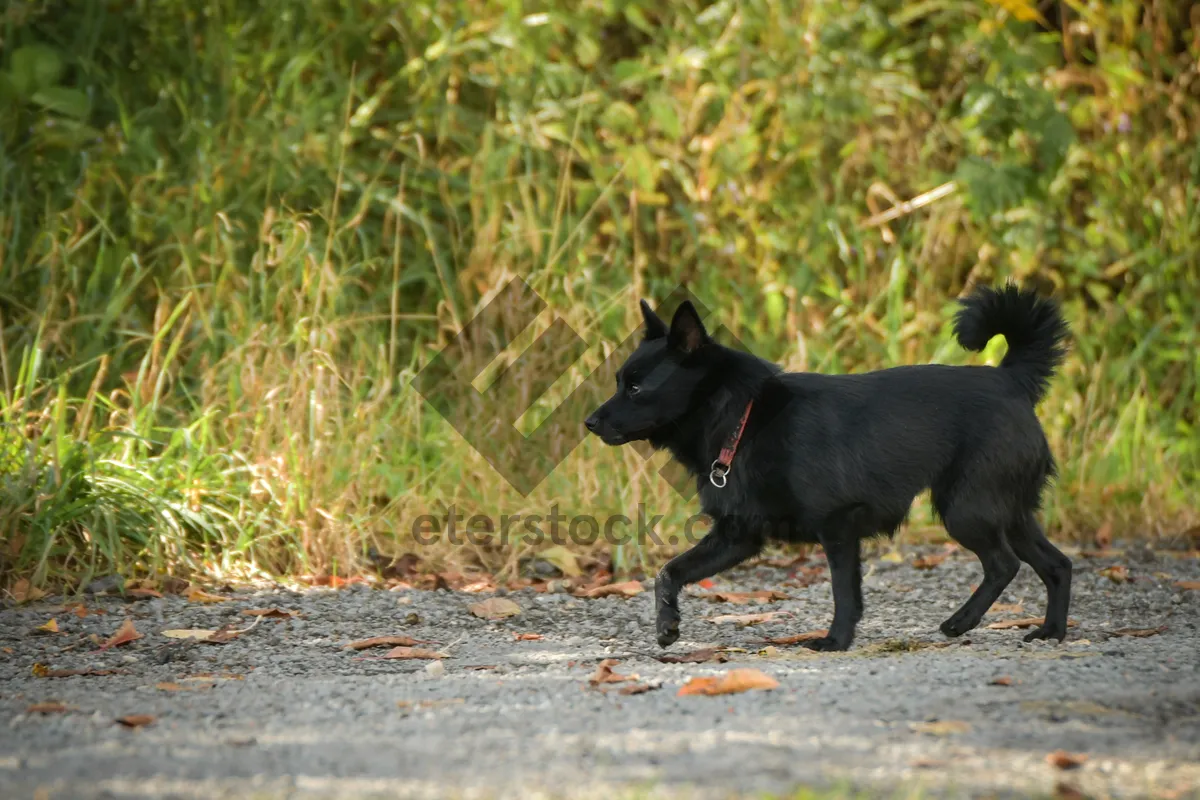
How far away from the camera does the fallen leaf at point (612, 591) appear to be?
16.4 feet

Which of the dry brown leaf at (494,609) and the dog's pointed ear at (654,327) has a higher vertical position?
the dog's pointed ear at (654,327)

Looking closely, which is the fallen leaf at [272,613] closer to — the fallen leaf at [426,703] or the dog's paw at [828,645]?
the fallen leaf at [426,703]

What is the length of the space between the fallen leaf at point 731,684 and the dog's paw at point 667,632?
0.75 metres

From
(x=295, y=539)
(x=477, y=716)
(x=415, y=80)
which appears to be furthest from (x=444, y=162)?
(x=477, y=716)

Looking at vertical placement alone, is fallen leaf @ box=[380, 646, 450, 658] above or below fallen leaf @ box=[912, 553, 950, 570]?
above

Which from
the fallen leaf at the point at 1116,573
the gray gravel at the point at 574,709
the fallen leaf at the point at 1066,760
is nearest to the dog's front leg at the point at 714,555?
the gray gravel at the point at 574,709

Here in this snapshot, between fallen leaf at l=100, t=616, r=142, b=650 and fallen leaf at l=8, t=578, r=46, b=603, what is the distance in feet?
2.02

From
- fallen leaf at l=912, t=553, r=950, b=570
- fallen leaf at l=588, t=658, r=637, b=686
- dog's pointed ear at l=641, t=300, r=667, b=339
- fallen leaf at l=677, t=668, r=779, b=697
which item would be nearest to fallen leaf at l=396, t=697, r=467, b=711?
fallen leaf at l=588, t=658, r=637, b=686

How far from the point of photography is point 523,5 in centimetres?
797

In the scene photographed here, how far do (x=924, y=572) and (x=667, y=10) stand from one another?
4209 mm

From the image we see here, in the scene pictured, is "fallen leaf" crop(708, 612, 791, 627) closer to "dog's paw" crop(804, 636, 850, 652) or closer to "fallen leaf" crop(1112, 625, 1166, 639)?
"dog's paw" crop(804, 636, 850, 652)

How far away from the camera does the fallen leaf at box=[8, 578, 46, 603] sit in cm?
461

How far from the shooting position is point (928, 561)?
5.68m

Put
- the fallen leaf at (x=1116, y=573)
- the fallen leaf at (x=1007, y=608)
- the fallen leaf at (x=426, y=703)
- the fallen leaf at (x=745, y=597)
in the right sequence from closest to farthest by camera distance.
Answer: the fallen leaf at (x=426, y=703)
the fallen leaf at (x=1007, y=608)
the fallen leaf at (x=745, y=597)
the fallen leaf at (x=1116, y=573)
